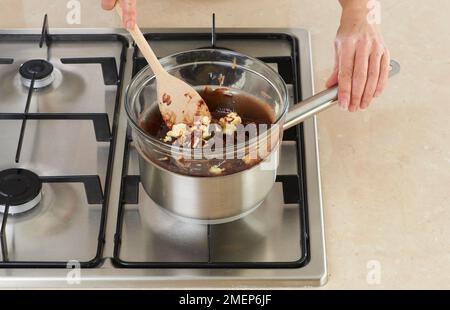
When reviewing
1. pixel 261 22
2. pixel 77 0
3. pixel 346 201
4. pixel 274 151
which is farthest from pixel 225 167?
pixel 77 0

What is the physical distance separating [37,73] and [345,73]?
0.47 meters

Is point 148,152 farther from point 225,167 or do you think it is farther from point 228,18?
point 228,18

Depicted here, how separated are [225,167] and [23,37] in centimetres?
49

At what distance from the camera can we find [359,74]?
1.11 metres

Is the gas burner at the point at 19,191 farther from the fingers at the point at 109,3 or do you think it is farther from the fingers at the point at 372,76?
the fingers at the point at 372,76

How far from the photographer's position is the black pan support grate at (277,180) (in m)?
1.04

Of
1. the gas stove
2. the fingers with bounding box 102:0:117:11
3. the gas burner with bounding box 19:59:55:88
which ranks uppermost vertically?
the gas burner with bounding box 19:59:55:88

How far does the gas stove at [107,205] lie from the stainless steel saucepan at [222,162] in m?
0.04

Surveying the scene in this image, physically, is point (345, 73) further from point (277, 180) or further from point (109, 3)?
point (109, 3)

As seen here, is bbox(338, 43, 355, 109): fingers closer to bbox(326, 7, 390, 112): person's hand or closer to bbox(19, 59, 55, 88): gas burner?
bbox(326, 7, 390, 112): person's hand

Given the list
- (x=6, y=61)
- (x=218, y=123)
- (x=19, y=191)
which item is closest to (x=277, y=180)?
Answer: (x=218, y=123)

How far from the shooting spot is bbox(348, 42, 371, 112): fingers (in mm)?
1109

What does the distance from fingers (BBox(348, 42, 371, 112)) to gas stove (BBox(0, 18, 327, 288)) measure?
0.10 metres

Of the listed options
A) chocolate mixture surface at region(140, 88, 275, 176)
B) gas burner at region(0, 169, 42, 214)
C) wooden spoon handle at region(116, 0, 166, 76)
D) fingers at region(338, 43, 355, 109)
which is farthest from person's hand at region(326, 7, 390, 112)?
gas burner at region(0, 169, 42, 214)
